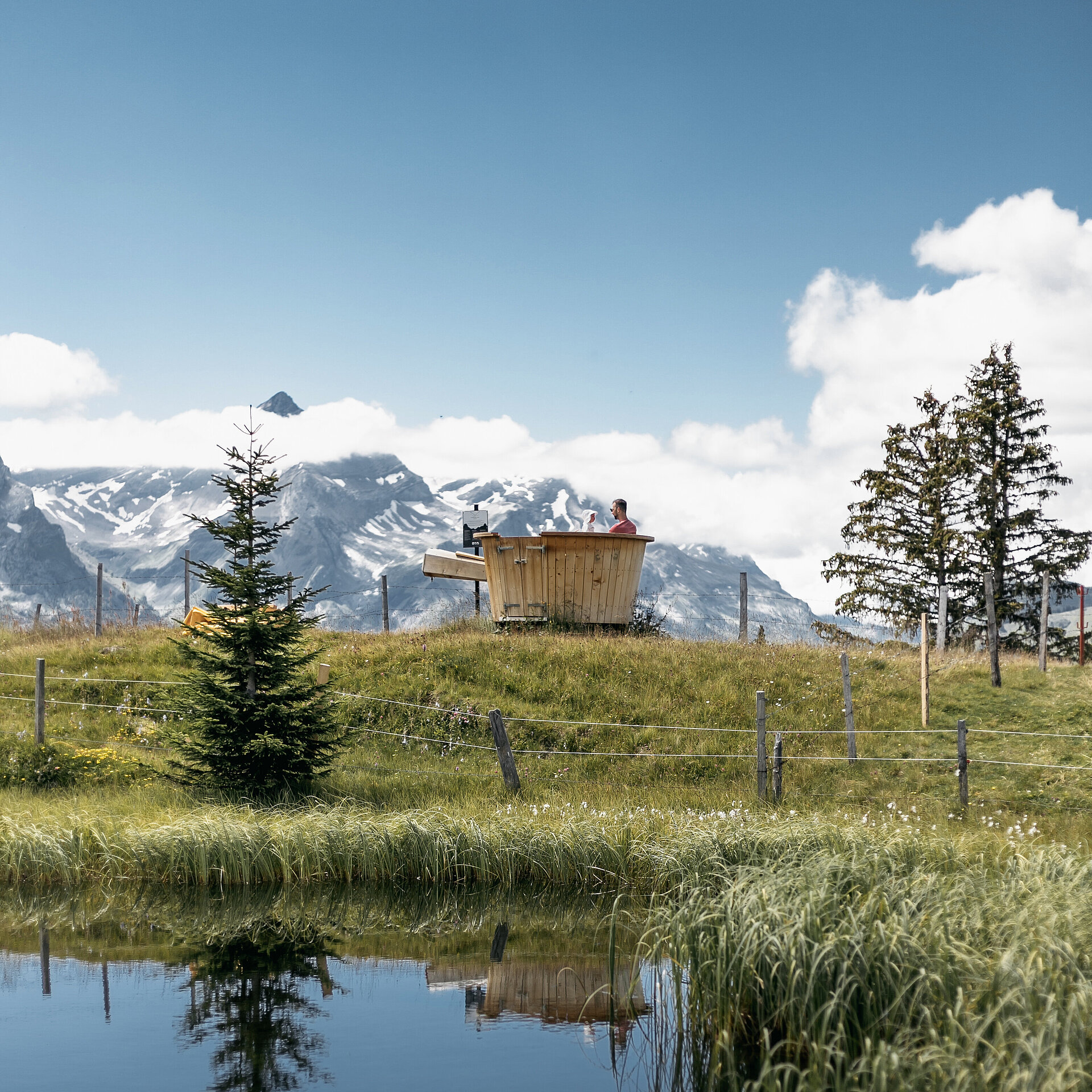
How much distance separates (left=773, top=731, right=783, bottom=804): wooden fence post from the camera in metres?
12.6

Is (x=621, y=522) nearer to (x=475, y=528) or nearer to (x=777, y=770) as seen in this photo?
(x=475, y=528)

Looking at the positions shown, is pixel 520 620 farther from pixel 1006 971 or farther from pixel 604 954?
pixel 1006 971

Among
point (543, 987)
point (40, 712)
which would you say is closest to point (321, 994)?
point (543, 987)

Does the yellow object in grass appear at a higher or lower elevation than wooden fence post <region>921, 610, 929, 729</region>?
higher

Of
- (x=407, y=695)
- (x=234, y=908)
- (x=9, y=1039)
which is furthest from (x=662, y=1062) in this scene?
(x=407, y=695)

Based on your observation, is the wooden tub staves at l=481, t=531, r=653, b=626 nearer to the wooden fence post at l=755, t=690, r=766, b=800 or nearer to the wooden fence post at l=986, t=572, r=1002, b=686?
the wooden fence post at l=986, t=572, r=1002, b=686

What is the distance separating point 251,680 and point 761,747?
660cm

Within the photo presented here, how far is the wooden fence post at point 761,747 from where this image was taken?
502 inches

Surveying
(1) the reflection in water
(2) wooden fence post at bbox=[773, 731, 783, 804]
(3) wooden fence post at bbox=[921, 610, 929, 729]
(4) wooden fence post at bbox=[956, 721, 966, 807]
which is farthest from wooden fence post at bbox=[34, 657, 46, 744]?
(3) wooden fence post at bbox=[921, 610, 929, 729]

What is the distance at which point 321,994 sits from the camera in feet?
24.1

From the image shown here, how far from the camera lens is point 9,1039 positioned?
255 inches

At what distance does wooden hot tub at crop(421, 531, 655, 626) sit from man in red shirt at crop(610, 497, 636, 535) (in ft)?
1.21

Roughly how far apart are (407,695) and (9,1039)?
10790mm

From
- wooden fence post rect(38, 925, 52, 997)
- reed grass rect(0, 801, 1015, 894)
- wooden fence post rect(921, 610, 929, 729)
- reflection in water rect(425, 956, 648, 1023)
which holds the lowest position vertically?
wooden fence post rect(38, 925, 52, 997)
